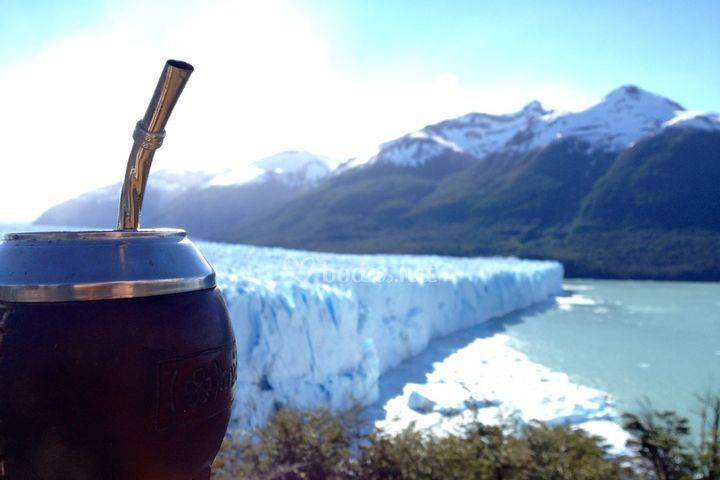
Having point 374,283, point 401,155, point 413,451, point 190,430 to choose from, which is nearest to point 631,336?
point 374,283

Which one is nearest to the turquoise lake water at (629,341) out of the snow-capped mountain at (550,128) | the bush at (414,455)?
the bush at (414,455)

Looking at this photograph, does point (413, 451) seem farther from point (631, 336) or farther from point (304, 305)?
point (631, 336)

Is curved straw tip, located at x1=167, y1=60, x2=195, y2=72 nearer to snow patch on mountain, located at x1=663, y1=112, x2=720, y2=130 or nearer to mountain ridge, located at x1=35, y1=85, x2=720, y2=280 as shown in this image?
mountain ridge, located at x1=35, y1=85, x2=720, y2=280

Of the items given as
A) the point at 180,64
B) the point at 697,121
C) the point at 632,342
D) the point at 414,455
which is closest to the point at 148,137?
the point at 180,64

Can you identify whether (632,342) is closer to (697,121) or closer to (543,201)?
(543,201)

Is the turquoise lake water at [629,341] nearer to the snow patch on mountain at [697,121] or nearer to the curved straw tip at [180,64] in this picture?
the curved straw tip at [180,64]

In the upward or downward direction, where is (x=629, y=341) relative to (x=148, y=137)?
downward
